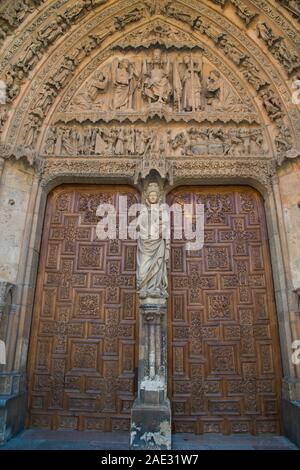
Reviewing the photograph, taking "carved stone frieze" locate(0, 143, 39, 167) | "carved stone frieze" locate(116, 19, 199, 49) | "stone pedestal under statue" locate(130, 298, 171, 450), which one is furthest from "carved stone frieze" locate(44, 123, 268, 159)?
"stone pedestal under statue" locate(130, 298, 171, 450)

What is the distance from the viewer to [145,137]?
6.00m

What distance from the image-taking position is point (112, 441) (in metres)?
4.52

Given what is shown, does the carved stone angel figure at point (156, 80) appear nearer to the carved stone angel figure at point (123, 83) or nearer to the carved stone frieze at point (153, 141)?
the carved stone angel figure at point (123, 83)

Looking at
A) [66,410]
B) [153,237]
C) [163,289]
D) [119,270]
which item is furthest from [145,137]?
[66,410]

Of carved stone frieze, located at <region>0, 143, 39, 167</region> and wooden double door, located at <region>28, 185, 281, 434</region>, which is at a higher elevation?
carved stone frieze, located at <region>0, 143, 39, 167</region>

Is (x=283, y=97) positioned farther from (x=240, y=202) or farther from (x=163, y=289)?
(x=163, y=289)

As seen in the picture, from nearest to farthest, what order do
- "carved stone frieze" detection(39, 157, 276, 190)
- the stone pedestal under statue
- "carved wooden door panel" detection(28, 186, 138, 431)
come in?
the stone pedestal under statue
"carved wooden door panel" detection(28, 186, 138, 431)
"carved stone frieze" detection(39, 157, 276, 190)

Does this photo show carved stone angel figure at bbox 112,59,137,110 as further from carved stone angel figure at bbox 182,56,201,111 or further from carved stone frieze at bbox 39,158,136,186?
carved stone frieze at bbox 39,158,136,186

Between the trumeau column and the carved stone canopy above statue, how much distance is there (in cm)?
165

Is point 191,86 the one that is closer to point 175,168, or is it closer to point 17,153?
point 175,168

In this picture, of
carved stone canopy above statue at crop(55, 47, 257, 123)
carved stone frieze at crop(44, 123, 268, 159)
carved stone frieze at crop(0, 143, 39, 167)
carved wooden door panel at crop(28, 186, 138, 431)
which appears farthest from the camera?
carved stone canopy above statue at crop(55, 47, 257, 123)

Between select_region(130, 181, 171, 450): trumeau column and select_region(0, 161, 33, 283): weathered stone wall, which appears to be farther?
select_region(0, 161, 33, 283): weathered stone wall

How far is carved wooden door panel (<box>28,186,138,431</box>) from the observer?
16.4 feet

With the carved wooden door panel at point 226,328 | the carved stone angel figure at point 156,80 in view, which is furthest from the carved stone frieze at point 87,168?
the carved wooden door panel at point 226,328
